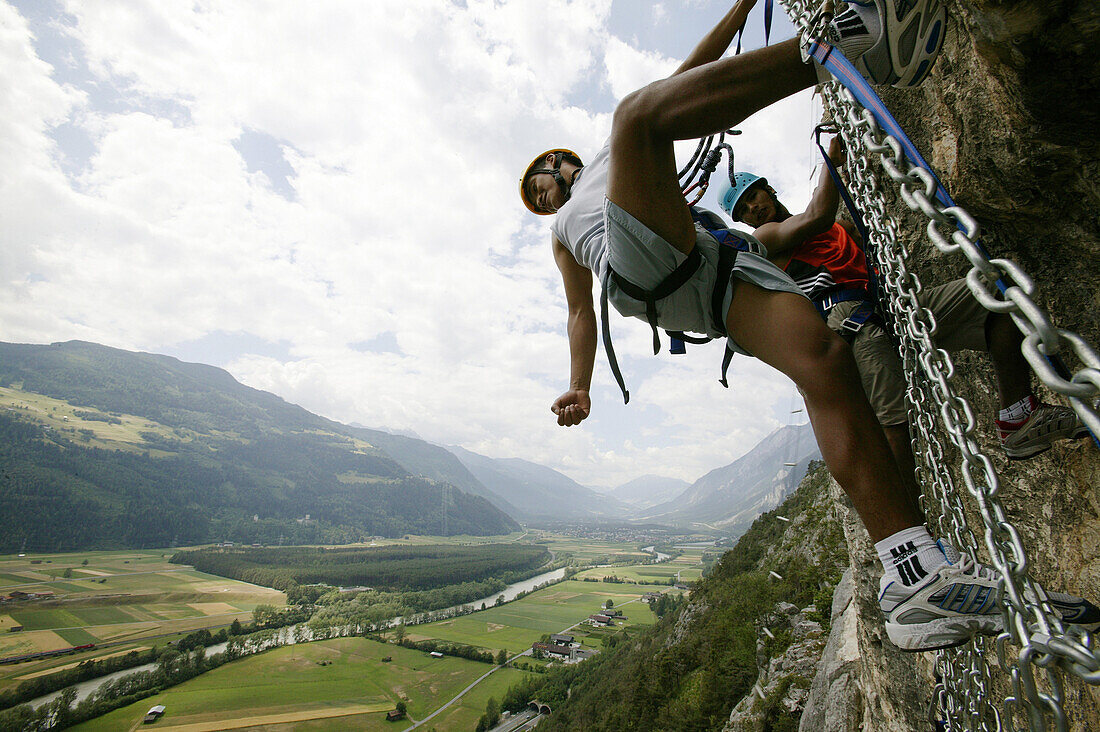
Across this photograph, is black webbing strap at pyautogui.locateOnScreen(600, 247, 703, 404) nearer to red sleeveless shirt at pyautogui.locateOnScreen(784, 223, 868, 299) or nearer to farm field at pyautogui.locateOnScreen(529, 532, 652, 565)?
red sleeveless shirt at pyautogui.locateOnScreen(784, 223, 868, 299)

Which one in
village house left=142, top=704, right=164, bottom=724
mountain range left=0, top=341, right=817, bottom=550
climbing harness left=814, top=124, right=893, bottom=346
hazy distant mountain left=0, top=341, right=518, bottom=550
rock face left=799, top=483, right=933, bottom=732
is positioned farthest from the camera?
mountain range left=0, top=341, right=817, bottom=550

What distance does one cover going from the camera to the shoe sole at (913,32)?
1.43 m

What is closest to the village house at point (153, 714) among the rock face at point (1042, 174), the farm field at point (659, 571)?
the farm field at point (659, 571)

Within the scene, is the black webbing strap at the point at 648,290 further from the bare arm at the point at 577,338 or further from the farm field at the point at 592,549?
the farm field at the point at 592,549

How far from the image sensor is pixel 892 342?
2715mm

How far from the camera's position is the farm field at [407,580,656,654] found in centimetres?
6944

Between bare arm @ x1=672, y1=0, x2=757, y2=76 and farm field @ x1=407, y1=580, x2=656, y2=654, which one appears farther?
farm field @ x1=407, y1=580, x2=656, y2=654

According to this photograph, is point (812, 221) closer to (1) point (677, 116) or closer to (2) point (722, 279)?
(2) point (722, 279)

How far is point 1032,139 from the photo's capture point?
1802 mm

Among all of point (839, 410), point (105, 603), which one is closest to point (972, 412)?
point (839, 410)

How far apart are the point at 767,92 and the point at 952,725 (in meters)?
2.18

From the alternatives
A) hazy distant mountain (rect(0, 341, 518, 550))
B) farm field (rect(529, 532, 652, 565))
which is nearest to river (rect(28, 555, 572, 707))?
farm field (rect(529, 532, 652, 565))

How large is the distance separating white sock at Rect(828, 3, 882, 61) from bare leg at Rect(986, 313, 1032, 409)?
1395 millimetres

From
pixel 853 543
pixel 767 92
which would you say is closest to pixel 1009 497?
pixel 767 92
